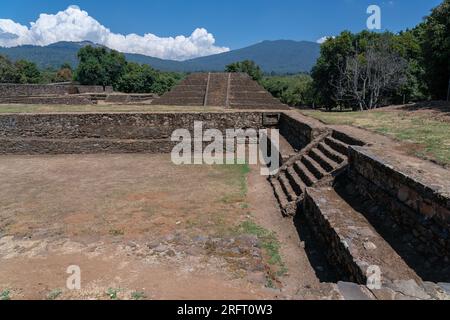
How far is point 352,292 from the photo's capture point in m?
3.36

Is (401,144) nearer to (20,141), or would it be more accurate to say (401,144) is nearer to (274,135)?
(274,135)

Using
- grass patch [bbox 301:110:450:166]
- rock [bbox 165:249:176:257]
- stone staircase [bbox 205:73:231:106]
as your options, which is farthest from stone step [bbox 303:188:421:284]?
stone staircase [bbox 205:73:231:106]

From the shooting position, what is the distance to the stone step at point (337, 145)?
7.97 metres

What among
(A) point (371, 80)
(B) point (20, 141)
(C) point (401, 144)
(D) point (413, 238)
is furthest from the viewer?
(A) point (371, 80)

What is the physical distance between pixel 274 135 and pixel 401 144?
6.82 m

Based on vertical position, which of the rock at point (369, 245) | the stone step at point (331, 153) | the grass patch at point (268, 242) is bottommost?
the grass patch at point (268, 242)

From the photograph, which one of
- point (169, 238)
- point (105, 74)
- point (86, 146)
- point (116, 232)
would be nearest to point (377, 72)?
point (86, 146)

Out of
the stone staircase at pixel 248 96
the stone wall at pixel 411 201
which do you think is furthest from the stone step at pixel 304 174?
the stone staircase at pixel 248 96

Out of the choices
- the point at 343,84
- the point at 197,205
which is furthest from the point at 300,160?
the point at 343,84

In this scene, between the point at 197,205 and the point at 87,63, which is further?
the point at 87,63

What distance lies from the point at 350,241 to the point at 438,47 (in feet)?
50.5

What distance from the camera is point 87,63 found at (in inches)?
1927

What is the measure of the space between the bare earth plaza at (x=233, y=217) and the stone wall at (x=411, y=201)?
0.02 metres

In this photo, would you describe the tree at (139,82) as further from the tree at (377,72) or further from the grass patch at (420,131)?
the grass patch at (420,131)
